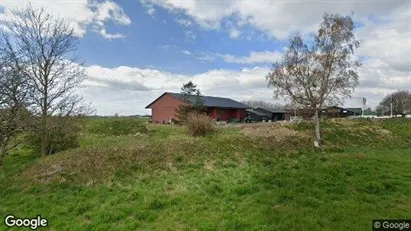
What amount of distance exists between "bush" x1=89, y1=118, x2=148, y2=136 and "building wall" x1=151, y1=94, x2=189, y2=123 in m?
18.2

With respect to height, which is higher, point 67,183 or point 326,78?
point 326,78

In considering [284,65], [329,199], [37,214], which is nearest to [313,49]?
[284,65]

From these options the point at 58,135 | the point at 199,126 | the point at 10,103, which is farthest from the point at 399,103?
the point at 10,103

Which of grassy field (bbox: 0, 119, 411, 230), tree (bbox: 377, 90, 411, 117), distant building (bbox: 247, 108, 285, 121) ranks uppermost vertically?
tree (bbox: 377, 90, 411, 117)

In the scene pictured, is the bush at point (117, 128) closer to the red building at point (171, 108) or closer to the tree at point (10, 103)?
the tree at point (10, 103)

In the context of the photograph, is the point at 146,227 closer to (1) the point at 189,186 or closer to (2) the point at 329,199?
(1) the point at 189,186

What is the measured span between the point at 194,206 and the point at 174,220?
873 millimetres

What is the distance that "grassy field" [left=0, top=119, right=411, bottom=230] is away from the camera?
7312 mm

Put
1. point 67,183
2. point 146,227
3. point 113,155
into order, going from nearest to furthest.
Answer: point 146,227, point 67,183, point 113,155

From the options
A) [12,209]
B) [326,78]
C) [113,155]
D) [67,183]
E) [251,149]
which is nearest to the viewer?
[12,209]

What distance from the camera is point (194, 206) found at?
8.15 metres

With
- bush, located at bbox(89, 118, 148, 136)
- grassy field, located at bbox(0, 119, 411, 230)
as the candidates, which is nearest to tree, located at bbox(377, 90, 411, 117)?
bush, located at bbox(89, 118, 148, 136)

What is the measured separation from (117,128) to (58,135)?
904 centimetres

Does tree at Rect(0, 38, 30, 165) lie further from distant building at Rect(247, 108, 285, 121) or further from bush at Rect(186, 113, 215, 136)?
distant building at Rect(247, 108, 285, 121)
